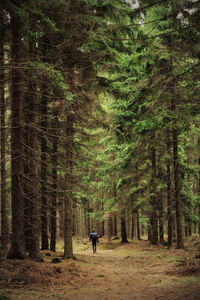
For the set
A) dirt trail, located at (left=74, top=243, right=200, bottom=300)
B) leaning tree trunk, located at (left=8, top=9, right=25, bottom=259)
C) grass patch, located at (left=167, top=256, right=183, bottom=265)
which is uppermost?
leaning tree trunk, located at (left=8, top=9, right=25, bottom=259)

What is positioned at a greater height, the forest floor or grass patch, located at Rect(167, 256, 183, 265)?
the forest floor

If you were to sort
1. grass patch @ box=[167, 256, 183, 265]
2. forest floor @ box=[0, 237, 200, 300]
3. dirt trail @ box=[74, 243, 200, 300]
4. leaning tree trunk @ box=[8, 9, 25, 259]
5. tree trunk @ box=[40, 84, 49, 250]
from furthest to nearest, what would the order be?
grass patch @ box=[167, 256, 183, 265]
tree trunk @ box=[40, 84, 49, 250]
leaning tree trunk @ box=[8, 9, 25, 259]
dirt trail @ box=[74, 243, 200, 300]
forest floor @ box=[0, 237, 200, 300]

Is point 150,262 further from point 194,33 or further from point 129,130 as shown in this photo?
point 194,33

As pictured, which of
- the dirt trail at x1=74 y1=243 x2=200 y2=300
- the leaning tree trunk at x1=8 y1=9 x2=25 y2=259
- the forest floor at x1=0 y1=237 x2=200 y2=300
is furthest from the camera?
the leaning tree trunk at x1=8 y1=9 x2=25 y2=259

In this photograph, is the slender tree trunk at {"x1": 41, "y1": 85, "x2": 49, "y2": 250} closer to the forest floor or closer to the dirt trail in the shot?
the forest floor

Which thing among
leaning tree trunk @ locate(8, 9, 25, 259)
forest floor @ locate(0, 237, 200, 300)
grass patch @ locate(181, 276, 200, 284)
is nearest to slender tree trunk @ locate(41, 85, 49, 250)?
leaning tree trunk @ locate(8, 9, 25, 259)

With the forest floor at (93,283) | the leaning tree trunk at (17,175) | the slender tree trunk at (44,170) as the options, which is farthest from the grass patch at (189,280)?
the slender tree trunk at (44,170)

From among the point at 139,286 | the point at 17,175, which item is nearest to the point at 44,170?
the point at 17,175

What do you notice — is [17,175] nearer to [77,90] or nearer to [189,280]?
[77,90]

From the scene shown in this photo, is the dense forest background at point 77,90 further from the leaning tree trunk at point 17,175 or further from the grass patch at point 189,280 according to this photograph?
the grass patch at point 189,280

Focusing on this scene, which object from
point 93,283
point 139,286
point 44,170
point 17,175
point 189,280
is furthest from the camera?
point 44,170

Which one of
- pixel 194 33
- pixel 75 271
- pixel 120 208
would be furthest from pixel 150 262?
pixel 194 33

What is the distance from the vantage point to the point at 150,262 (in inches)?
589

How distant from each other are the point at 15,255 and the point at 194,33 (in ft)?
32.2
